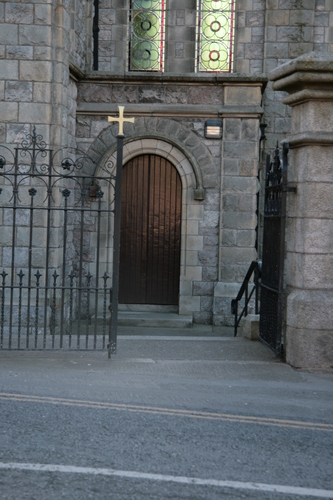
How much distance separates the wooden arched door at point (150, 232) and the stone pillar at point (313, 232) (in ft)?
19.2

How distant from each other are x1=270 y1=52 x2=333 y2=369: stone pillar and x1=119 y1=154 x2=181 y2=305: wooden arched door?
5.87 metres

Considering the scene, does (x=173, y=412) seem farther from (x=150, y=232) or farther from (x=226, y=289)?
(x=150, y=232)

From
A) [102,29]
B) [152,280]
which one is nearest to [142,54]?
[102,29]

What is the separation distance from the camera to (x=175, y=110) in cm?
1327

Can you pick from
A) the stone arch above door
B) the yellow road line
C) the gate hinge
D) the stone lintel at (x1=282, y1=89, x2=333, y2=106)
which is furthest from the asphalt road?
the stone arch above door

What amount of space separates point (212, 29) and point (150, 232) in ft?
12.5

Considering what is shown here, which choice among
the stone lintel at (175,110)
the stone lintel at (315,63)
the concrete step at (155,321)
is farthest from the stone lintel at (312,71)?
the concrete step at (155,321)

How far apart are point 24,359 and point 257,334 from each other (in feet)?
10.2

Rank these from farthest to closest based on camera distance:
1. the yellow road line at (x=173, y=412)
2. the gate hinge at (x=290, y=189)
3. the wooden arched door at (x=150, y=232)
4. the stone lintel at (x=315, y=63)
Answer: the wooden arched door at (x=150, y=232) < the gate hinge at (x=290, y=189) < the stone lintel at (x=315, y=63) < the yellow road line at (x=173, y=412)

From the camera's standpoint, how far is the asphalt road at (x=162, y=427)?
181 inches

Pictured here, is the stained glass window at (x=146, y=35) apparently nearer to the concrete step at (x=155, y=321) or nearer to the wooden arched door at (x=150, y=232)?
the wooden arched door at (x=150, y=232)

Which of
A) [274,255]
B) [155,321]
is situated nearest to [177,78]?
[155,321]

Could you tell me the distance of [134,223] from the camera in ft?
44.8

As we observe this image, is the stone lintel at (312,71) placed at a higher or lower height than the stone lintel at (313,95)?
higher
